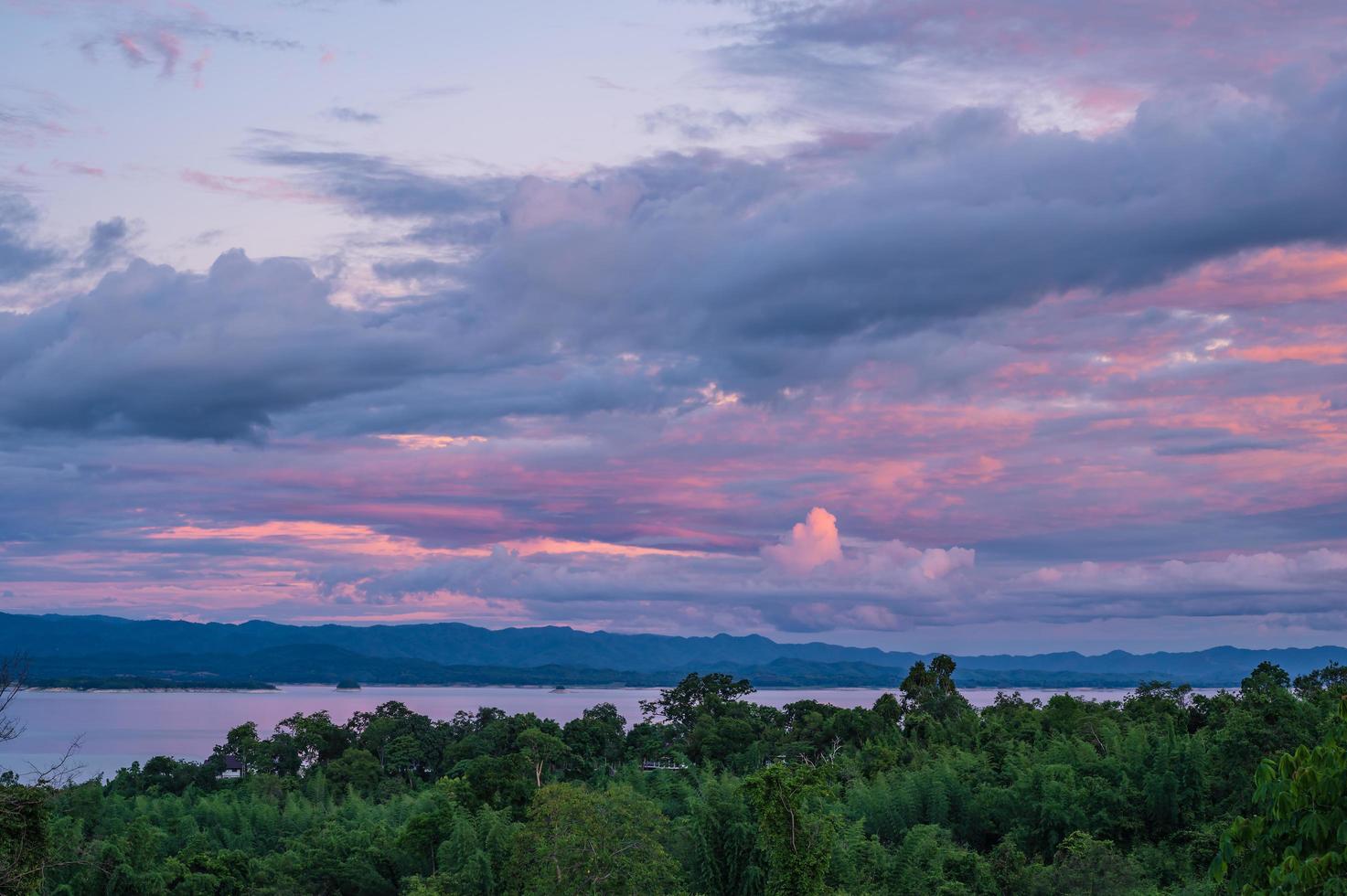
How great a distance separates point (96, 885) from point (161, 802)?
18566 mm

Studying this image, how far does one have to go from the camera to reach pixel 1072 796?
3609 cm

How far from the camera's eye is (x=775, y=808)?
28172mm

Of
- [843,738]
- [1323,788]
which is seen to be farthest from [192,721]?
[1323,788]

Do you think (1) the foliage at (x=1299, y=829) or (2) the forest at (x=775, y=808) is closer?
(1) the foliage at (x=1299, y=829)

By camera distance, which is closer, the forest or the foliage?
the foliage

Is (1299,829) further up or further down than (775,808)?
further up

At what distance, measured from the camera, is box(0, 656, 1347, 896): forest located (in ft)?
69.9

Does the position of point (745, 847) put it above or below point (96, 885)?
above

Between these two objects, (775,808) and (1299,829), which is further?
(775,808)

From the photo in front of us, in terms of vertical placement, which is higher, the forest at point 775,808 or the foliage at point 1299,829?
the foliage at point 1299,829

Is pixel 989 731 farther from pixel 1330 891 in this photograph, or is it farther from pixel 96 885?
pixel 1330 891

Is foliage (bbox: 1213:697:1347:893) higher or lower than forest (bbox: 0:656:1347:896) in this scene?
higher

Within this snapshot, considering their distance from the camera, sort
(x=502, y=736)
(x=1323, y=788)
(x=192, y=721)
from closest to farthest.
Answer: (x=1323, y=788) → (x=502, y=736) → (x=192, y=721)

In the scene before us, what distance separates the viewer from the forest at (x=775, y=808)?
2131 centimetres
